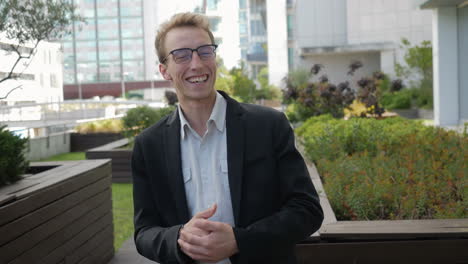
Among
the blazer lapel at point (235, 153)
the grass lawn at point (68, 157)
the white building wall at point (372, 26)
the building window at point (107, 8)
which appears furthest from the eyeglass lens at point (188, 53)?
the building window at point (107, 8)

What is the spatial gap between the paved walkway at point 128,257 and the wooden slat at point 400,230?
256cm

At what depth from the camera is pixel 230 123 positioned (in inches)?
90.8

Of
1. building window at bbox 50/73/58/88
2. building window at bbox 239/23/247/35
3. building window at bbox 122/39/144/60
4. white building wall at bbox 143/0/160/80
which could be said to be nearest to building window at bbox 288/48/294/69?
building window at bbox 239/23/247/35

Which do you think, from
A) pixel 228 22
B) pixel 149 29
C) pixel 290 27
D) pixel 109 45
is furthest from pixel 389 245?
pixel 109 45

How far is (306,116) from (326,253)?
14.1m

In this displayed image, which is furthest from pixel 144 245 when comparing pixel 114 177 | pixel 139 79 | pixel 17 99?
pixel 139 79

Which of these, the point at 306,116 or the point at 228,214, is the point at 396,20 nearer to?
the point at 306,116

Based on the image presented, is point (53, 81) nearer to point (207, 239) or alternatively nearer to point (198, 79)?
point (198, 79)

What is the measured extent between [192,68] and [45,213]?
263cm

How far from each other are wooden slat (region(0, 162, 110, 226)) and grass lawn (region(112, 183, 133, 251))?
1.41m

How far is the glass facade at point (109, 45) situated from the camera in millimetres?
80125

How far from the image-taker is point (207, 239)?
6.64ft

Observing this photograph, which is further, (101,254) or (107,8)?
(107,8)

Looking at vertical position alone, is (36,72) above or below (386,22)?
below
